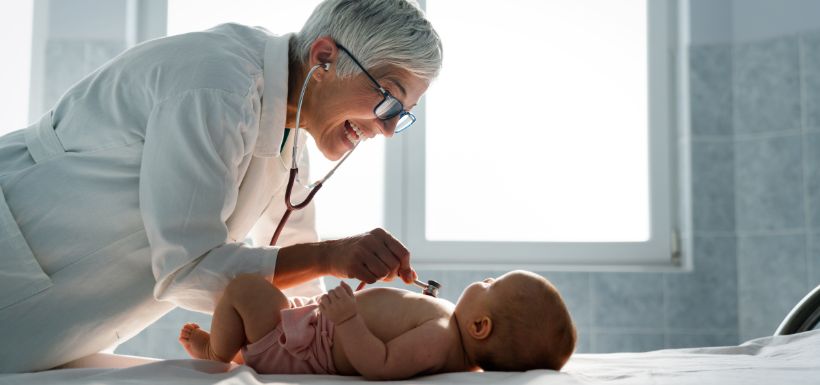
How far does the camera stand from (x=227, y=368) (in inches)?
56.4

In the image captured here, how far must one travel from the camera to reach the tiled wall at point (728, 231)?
10.4 ft

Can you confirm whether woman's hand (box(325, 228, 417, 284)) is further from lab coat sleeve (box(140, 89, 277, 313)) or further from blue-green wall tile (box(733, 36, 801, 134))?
blue-green wall tile (box(733, 36, 801, 134))

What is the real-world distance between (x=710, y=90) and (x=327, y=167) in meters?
1.56

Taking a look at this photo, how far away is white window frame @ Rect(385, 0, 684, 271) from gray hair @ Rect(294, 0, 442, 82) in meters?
1.74

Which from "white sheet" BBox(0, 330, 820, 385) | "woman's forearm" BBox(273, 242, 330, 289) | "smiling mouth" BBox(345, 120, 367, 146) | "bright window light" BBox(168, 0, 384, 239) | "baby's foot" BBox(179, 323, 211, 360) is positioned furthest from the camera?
"bright window light" BBox(168, 0, 384, 239)

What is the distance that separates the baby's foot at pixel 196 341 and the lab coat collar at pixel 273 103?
363 mm

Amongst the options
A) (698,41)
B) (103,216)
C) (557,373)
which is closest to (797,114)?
(698,41)

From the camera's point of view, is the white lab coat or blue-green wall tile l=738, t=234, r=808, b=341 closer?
the white lab coat

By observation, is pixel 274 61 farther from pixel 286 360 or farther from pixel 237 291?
pixel 286 360

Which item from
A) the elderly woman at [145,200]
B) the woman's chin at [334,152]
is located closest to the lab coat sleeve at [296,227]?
the woman's chin at [334,152]

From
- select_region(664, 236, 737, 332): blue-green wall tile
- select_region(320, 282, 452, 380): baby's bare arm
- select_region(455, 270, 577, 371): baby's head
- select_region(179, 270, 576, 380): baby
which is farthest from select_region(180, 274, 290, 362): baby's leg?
select_region(664, 236, 737, 332): blue-green wall tile

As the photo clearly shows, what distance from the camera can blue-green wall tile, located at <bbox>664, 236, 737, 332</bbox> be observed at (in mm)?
3215

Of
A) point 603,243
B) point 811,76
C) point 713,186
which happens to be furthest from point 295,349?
point 811,76

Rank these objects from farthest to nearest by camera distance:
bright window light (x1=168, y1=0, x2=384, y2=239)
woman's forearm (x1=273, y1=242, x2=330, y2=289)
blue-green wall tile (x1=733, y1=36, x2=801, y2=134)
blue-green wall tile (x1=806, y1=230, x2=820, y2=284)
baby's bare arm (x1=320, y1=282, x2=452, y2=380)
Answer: bright window light (x1=168, y1=0, x2=384, y2=239) → blue-green wall tile (x1=733, y1=36, x2=801, y2=134) → blue-green wall tile (x1=806, y1=230, x2=820, y2=284) → woman's forearm (x1=273, y1=242, x2=330, y2=289) → baby's bare arm (x1=320, y1=282, x2=452, y2=380)
